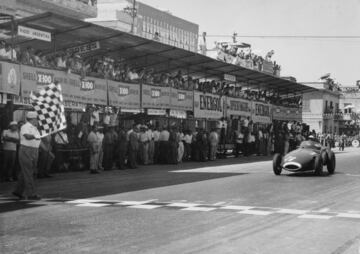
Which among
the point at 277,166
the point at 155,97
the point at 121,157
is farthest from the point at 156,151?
the point at 277,166

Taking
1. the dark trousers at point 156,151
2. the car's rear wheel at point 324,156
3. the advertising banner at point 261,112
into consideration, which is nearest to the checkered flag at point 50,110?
the car's rear wheel at point 324,156

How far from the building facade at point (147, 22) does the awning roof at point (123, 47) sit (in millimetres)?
30682

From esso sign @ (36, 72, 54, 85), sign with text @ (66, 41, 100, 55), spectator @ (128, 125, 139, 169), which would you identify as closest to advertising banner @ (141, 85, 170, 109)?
spectator @ (128, 125, 139, 169)

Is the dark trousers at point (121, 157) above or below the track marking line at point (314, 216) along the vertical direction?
above

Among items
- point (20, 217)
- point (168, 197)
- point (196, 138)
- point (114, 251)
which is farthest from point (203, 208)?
point (196, 138)

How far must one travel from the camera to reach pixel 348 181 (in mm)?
16281

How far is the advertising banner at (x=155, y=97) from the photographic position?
923 inches

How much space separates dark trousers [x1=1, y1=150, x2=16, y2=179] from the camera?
51.1 feet

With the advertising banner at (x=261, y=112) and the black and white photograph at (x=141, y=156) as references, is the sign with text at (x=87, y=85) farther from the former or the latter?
the advertising banner at (x=261, y=112)

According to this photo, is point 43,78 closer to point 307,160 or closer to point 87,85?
point 87,85

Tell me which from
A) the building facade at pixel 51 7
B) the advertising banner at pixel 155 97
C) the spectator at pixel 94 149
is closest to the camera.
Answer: the spectator at pixel 94 149

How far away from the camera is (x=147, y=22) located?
266 ft

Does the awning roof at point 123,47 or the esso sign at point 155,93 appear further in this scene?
the esso sign at point 155,93

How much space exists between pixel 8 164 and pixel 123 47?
26.0 feet
